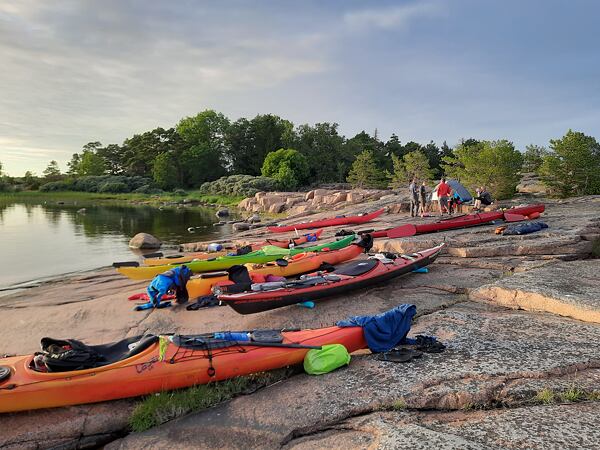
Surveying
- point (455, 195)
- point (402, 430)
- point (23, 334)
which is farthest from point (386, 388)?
point (455, 195)

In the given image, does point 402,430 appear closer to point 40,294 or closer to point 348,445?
point 348,445

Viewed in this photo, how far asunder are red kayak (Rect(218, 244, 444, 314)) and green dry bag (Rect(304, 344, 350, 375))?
1970 millimetres

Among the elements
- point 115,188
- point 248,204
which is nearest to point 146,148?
point 115,188

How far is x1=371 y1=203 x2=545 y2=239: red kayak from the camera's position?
13.1 m

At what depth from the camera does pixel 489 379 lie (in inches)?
170

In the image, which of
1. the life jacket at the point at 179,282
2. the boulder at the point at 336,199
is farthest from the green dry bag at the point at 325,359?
the boulder at the point at 336,199

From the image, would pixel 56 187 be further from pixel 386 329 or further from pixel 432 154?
pixel 386 329

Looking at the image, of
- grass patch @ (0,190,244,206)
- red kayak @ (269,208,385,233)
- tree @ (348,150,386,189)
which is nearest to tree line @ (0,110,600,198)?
tree @ (348,150,386,189)

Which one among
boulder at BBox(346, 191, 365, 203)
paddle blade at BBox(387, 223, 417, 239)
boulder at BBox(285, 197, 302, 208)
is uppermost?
boulder at BBox(346, 191, 365, 203)

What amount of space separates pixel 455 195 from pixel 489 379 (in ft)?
50.7

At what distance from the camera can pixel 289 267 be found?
9656 millimetres

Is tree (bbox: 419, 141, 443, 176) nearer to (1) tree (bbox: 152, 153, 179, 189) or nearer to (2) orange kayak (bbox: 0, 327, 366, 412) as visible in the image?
(1) tree (bbox: 152, 153, 179, 189)

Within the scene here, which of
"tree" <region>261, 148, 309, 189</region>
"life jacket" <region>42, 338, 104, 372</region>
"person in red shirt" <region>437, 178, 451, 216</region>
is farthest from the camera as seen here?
"tree" <region>261, 148, 309, 189</region>

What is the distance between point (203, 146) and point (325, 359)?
61047mm
